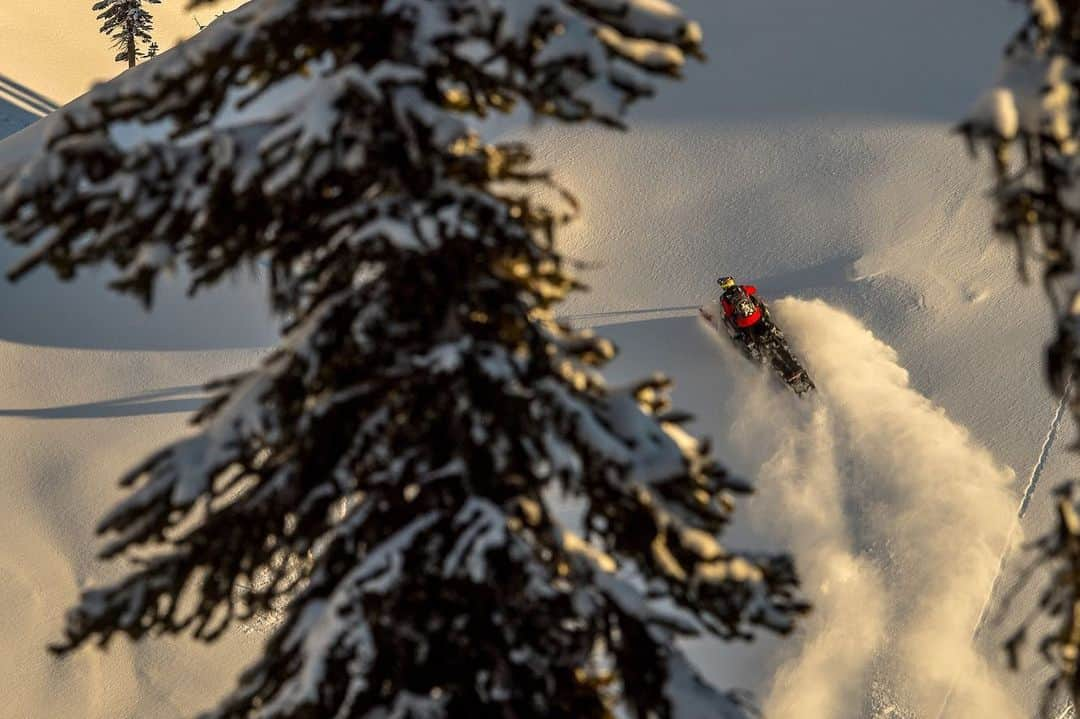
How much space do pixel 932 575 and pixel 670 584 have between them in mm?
10403

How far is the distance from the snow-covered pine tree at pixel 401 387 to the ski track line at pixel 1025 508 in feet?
32.1

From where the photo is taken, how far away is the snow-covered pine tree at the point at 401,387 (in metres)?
5.28

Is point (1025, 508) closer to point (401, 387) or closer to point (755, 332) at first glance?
point (755, 332)

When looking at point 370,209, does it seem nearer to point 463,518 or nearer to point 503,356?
point 503,356

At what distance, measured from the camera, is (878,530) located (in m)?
15.8

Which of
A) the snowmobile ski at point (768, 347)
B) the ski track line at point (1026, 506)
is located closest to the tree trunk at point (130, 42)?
the snowmobile ski at point (768, 347)

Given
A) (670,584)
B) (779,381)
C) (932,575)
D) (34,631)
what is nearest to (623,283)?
(779,381)

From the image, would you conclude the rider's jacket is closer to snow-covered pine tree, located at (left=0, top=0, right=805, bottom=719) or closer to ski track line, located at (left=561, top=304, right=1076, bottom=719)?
ski track line, located at (left=561, top=304, right=1076, bottom=719)

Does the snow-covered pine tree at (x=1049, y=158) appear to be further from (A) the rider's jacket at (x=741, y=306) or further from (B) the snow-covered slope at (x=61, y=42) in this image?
(B) the snow-covered slope at (x=61, y=42)

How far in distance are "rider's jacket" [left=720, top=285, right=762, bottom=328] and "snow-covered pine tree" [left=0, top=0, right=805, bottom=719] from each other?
1230 cm

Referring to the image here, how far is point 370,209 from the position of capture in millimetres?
5395

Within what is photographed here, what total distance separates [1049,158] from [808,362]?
43.7ft

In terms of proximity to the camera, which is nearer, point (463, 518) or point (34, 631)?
point (463, 518)

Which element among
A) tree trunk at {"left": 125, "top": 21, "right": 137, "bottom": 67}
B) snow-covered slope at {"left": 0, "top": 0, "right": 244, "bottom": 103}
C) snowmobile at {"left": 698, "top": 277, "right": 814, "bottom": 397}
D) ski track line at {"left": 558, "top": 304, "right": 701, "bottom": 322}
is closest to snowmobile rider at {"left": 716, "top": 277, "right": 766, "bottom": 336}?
snowmobile at {"left": 698, "top": 277, "right": 814, "bottom": 397}
